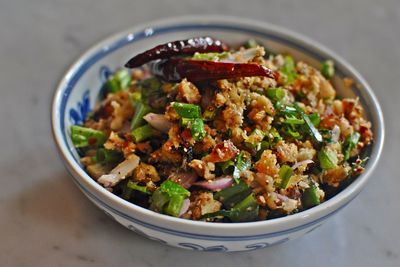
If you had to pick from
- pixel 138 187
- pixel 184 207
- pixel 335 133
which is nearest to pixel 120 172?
pixel 138 187

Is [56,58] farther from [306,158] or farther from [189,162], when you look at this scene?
[306,158]

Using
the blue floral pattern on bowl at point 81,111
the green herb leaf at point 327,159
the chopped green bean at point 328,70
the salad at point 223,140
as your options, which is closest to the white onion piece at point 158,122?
the salad at point 223,140

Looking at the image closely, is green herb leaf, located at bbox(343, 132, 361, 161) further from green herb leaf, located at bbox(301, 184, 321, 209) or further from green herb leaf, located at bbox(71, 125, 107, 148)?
A: green herb leaf, located at bbox(71, 125, 107, 148)

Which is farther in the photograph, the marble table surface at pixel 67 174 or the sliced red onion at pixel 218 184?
the marble table surface at pixel 67 174

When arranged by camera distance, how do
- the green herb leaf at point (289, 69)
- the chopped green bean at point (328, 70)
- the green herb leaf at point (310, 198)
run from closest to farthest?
1. the green herb leaf at point (310, 198)
2. the green herb leaf at point (289, 69)
3. the chopped green bean at point (328, 70)

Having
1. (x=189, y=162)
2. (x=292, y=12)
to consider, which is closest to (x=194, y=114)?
(x=189, y=162)

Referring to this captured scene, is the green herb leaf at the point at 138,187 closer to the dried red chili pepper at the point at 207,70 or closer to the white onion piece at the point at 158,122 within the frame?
the white onion piece at the point at 158,122
